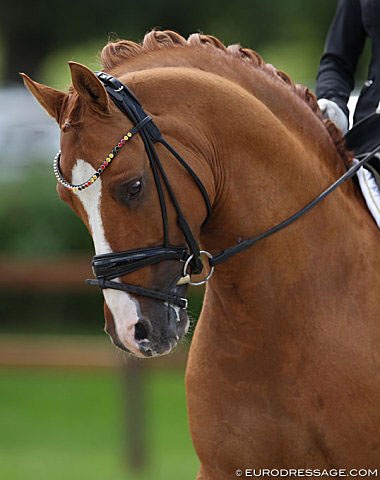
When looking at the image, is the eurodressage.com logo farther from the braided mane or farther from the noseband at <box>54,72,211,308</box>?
the braided mane

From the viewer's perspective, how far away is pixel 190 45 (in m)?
3.64

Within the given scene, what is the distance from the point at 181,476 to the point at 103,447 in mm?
1574

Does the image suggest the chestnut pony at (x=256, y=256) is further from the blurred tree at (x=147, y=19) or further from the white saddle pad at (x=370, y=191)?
the blurred tree at (x=147, y=19)

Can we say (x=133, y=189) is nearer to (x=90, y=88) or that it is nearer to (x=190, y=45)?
(x=90, y=88)

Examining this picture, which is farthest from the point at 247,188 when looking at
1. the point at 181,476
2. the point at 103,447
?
the point at 103,447

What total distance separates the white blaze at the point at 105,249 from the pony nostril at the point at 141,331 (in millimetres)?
11

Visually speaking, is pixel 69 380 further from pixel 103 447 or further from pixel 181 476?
pixel 181 476

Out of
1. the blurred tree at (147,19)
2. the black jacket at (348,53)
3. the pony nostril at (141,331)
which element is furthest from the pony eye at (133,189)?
the blurred tree at (147,19)

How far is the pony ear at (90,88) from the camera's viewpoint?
3.21 meters

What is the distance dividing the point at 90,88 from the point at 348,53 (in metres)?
1.60

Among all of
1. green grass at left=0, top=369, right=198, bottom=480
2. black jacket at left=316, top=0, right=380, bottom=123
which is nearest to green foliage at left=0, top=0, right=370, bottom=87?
green grass at left=0, top=369, right=198, bottom=480

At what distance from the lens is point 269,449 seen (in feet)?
11.7

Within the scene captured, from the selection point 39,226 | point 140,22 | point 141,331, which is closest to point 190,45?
point 141,331

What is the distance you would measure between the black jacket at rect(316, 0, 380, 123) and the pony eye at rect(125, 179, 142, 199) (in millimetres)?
1311
